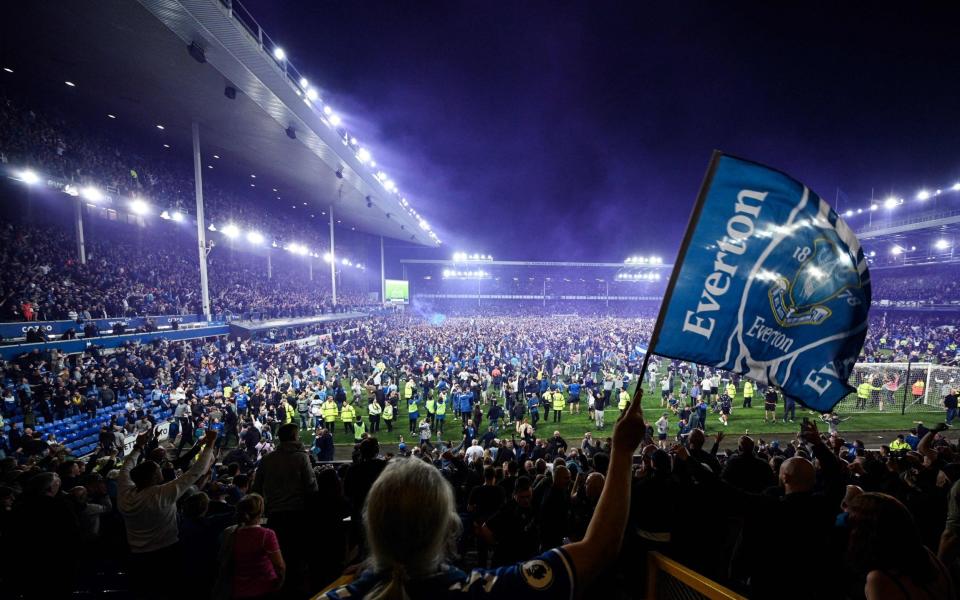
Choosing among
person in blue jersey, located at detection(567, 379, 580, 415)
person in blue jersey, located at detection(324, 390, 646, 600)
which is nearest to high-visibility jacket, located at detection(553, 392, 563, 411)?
person in blue jersey, located at detection(567, 379, 580, 415)

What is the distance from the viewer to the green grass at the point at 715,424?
14203 mm

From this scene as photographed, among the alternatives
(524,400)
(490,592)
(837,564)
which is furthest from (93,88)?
(837,564)

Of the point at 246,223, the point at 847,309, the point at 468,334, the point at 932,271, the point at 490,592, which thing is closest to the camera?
the point at 490,592

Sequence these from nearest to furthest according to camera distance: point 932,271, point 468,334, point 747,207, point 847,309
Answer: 1. point 747,207
2. point 847,309
3. point 468,334
4. point 932,271

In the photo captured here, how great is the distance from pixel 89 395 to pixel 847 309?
18.8m

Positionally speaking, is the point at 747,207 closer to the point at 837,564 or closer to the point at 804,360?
the point at 804,360

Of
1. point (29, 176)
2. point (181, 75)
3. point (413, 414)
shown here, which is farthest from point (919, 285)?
point (29, 176)

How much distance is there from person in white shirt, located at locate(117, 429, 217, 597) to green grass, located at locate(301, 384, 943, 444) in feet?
33.1

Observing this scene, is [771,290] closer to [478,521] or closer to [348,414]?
[478,521]

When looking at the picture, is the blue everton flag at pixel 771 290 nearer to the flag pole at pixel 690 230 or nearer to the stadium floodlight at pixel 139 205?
the flag pole at pixel 690 230

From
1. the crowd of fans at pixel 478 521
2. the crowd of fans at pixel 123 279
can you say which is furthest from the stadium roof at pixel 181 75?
the crowd of fans at pixel 478 521

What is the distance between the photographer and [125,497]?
11.6ft

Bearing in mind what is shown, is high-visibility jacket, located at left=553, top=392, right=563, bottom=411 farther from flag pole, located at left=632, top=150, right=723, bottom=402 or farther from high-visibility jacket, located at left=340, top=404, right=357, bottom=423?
flag pole, located at left=632, top=150, right=723, bottom=402

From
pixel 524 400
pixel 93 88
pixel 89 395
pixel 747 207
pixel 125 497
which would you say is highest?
pixel 93 88
